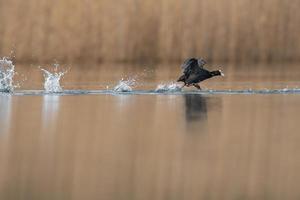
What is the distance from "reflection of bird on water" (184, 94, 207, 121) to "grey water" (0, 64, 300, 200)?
0.07ft

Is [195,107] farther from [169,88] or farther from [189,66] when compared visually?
[169,88]

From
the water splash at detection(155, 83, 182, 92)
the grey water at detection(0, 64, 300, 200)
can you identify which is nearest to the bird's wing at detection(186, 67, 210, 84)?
the grey water at detection(0, 64, 300, 200)

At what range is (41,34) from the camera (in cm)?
7062

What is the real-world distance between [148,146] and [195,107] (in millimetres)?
7728

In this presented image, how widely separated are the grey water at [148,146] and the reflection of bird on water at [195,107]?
2 cm

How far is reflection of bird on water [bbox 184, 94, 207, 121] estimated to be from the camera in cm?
2172

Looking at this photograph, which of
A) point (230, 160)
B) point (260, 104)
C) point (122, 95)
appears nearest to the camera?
point (230, 160)

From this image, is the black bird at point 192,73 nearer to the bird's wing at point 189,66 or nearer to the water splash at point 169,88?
the bird's wing at point 189,66

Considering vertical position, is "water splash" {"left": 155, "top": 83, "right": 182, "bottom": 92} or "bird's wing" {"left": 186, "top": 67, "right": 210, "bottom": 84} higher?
"bird's wing" {"left": 186, "top": 67, "right": 210, "bottom": 84}

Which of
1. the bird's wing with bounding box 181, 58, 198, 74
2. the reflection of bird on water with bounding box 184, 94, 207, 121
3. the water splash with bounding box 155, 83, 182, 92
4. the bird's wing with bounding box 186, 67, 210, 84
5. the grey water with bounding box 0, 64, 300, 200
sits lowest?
the grey water with bounding box 0, 64, 300, 200

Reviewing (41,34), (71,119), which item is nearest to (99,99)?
(71,119)

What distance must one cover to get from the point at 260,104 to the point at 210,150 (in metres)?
9.78

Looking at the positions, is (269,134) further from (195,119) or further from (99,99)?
(99,99)

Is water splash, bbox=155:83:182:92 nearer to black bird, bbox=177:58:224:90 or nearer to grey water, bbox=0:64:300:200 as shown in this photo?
black bird, bbox=177:58:224:90
